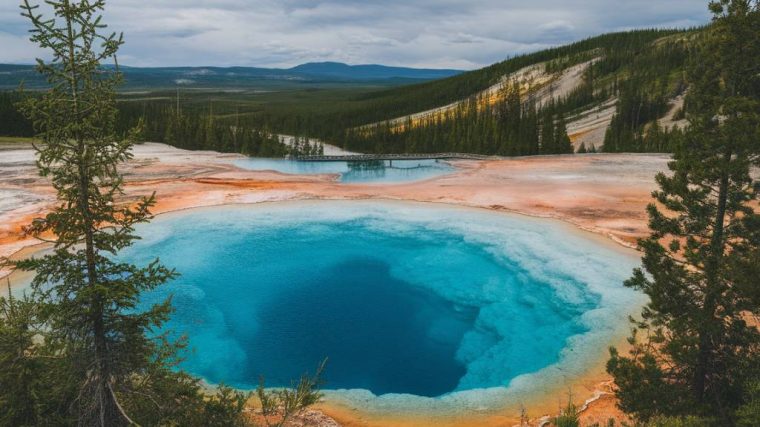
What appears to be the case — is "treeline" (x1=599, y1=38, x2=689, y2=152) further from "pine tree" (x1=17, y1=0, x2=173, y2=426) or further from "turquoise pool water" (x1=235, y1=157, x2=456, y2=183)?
"pine tree" (x1=17, y1=0, x2=173, y2=426)

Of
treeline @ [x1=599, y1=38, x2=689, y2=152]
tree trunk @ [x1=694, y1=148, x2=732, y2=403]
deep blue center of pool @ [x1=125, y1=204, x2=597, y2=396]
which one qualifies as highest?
treeline @ [x1=599, y1=38, x2=689, y2=152]

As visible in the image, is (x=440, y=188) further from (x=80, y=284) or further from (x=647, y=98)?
(x=647, y=98)

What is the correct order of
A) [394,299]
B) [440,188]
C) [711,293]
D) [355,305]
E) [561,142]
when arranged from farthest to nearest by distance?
[561,142] < [440,188] < [394,299] < [355,305] < [711,293]

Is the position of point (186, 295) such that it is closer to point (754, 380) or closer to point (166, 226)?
point (166, 226)

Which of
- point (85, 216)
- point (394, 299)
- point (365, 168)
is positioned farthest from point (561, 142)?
point (85, 216)

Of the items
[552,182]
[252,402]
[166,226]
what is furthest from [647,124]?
[252,402]

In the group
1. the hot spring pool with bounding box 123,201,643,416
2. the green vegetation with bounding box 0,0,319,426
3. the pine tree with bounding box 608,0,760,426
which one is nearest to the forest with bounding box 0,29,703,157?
the hot spring pool with bounding box 123,201,643,416

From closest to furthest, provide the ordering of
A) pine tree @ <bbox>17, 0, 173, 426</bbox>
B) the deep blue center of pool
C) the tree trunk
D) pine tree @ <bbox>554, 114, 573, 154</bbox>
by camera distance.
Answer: pine tree @ <bbox>17, 0, 173, 426</bbox> < the tree trunk < the deep blue center of pool < pine tree @ <bbox>554, 114, 573, 154</bbox>
